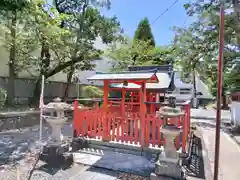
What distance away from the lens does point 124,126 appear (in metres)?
5.39

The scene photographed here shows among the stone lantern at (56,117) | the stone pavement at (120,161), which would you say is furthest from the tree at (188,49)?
the stone lantern at (56,117)

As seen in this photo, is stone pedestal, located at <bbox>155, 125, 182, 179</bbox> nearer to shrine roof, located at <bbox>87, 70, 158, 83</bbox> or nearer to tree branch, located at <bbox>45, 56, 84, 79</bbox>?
shrine roof, located at <bbox>87, 70, 158, 83</bbox>

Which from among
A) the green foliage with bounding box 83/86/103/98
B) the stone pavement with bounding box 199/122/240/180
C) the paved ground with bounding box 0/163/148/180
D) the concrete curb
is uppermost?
the green foliage with bounding box 83/86/103/98

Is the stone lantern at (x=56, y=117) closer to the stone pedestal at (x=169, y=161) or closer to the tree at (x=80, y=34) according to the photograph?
the stone pedestal at (x=169, y=161)

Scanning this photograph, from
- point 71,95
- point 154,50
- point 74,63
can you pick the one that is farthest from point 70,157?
point 154,50

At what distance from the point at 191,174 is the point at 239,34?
687 centimetres

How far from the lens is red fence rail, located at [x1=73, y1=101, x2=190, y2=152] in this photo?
16.0 ft

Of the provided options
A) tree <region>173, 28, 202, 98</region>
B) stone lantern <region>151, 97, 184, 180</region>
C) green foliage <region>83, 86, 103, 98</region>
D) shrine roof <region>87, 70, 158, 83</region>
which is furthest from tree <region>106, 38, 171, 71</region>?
stone lantern <region>151, 97, 184, 180</region>

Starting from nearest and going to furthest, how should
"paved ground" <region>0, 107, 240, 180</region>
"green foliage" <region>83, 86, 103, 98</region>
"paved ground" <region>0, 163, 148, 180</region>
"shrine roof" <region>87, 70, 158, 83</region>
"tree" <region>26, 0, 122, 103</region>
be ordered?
"paved ground" <region>0, 163, 148, 180</region>, "paved ground" <region>0, 107, 240, 180</region>, "shrine roof" <region>87, 70, 158, 83</region>, "tree" <region>26, 0, 122, 103</region>, "green foliage" <region>83, 86, 103, 98</region>

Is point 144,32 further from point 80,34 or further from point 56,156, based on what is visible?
point 56,156

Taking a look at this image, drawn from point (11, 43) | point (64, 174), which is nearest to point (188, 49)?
point (11, 43)

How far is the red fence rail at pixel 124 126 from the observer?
16.0ft

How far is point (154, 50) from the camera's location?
16844mm

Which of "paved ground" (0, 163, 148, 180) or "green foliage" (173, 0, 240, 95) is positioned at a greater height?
"green foliage" (173, 0, 240, 95)
